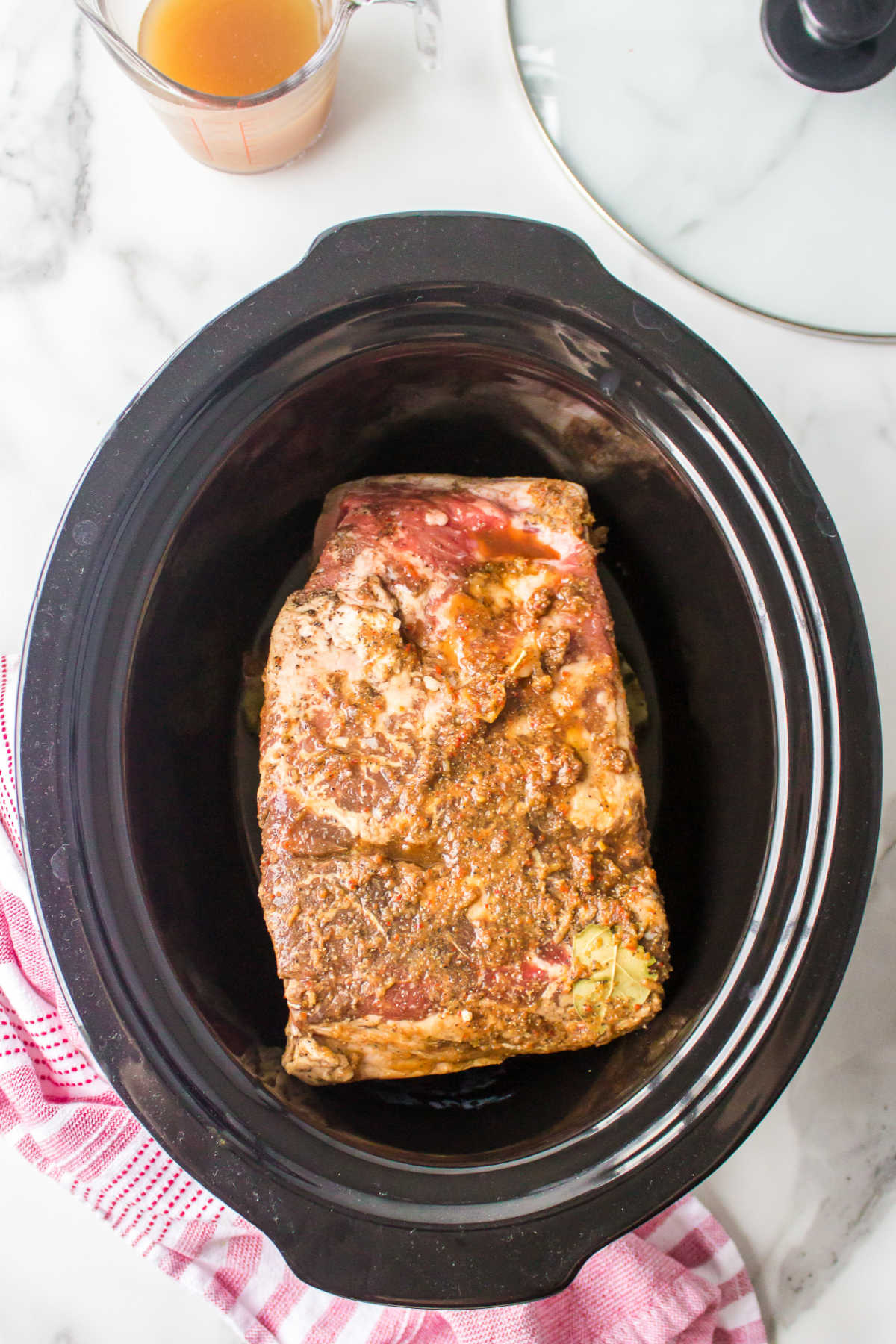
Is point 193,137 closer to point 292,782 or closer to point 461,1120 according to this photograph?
point 292,782

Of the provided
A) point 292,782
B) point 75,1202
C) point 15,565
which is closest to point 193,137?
point 15,565

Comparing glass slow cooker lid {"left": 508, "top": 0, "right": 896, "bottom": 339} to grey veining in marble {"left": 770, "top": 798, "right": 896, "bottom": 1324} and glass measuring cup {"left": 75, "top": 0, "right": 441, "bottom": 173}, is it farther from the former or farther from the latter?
grey veining in marble {"left": 770, "top": 798, "right": 896, "bottom": 1324}

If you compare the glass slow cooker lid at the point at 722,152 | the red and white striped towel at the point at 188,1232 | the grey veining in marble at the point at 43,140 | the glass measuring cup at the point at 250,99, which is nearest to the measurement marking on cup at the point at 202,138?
the glass measuring cup at the point at 250,99

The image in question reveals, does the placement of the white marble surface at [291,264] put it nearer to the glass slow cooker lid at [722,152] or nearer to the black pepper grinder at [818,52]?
the glass slow cooker lid at [722,152]

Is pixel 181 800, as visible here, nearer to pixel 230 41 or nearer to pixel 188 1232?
pixel 188 1232

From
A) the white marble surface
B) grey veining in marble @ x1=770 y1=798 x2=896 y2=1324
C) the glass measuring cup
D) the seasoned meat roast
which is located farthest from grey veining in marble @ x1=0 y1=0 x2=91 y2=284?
grey veining in marble @ x1=770 y1=798 x2=896 y2=1324
